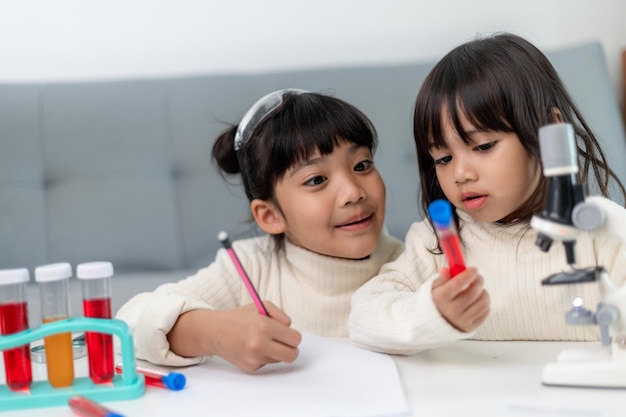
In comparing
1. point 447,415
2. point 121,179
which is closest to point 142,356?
point 447,415

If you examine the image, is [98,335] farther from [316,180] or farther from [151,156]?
[151,156]

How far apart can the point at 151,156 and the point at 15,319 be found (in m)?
0.99

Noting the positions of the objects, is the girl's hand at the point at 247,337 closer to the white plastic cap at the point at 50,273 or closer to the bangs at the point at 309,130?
the white plastic cap at the point at 50,273

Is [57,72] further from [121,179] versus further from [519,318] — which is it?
[519,318]

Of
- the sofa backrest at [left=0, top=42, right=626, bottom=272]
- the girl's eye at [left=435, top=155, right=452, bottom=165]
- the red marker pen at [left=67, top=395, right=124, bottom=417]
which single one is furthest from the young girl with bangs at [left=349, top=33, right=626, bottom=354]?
the sofa backrest at [left=0, top=42, right=626, bottom=272]

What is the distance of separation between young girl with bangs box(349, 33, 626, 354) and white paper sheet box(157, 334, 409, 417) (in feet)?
0.25

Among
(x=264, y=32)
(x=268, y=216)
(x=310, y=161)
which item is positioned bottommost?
(x=268, y=216)

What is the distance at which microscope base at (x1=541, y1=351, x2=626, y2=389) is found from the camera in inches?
25.3

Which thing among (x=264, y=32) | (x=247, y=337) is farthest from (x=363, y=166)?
(x=264, y=32)

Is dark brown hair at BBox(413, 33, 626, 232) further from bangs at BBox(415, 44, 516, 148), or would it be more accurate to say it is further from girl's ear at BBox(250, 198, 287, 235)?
girl's ear at BBox(250, 198, 287, 235)

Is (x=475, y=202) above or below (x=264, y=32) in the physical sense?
below

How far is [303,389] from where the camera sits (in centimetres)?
71

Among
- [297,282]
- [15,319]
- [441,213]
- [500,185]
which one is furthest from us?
[297,282]

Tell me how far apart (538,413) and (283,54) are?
147 centimetres
